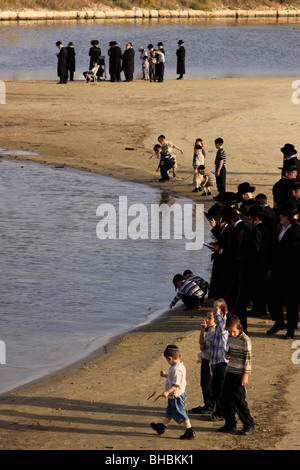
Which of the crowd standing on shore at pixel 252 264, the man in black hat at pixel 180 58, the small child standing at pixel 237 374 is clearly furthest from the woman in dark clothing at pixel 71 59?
the small child standing at pixel 237 374

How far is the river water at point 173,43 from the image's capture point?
4466cm

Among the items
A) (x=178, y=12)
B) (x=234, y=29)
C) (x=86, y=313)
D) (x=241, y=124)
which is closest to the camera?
(x=86, y=313)

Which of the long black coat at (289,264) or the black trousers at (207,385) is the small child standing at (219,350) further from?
the long black coat at (289,264)

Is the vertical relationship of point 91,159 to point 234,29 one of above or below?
below

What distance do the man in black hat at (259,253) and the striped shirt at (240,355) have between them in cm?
287

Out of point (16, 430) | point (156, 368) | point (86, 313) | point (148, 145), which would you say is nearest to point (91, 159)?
point (148, 145)

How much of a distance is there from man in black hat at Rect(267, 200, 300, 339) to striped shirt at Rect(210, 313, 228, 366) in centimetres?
273

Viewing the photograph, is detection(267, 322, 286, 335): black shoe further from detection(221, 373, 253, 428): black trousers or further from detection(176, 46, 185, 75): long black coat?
detection(176, 46, 185, 75): long black coat

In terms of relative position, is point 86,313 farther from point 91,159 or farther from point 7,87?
point 7,87

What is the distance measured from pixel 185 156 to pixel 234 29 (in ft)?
201

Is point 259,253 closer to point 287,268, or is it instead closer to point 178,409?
point 287,268

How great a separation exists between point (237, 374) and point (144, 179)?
13.2 meters

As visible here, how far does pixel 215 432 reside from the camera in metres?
7.75

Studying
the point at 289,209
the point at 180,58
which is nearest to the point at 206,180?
the point at 289,209
